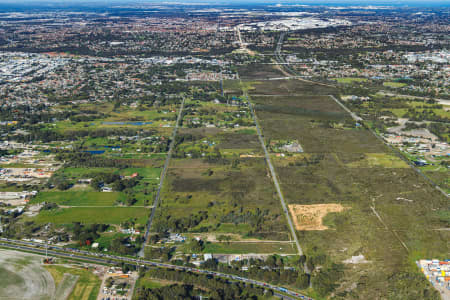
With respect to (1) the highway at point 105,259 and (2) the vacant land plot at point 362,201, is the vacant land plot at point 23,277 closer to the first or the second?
(1) the highway at point 105,259

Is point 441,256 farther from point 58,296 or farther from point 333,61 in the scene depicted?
point 333,61

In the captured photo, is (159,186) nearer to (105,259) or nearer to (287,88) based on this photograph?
(105,259)

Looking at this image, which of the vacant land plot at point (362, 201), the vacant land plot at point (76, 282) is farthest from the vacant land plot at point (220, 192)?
the vacant land plot at point (76, 282)

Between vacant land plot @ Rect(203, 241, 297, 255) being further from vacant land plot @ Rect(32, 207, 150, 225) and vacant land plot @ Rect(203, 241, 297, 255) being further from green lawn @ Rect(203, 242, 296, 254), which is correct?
vacant land plot @ Rect(32, 207, 150, 225)

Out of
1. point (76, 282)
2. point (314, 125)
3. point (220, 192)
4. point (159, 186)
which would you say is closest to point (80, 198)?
point (159, 186)

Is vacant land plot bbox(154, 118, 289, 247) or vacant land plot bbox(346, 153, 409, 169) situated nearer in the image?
vacant land plot bbox(154, 118, 289, 247)

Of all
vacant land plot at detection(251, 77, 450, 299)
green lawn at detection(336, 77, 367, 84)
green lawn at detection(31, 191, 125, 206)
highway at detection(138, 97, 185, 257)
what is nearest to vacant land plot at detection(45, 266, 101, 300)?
highway at detection(138, 97, 185, 257)
